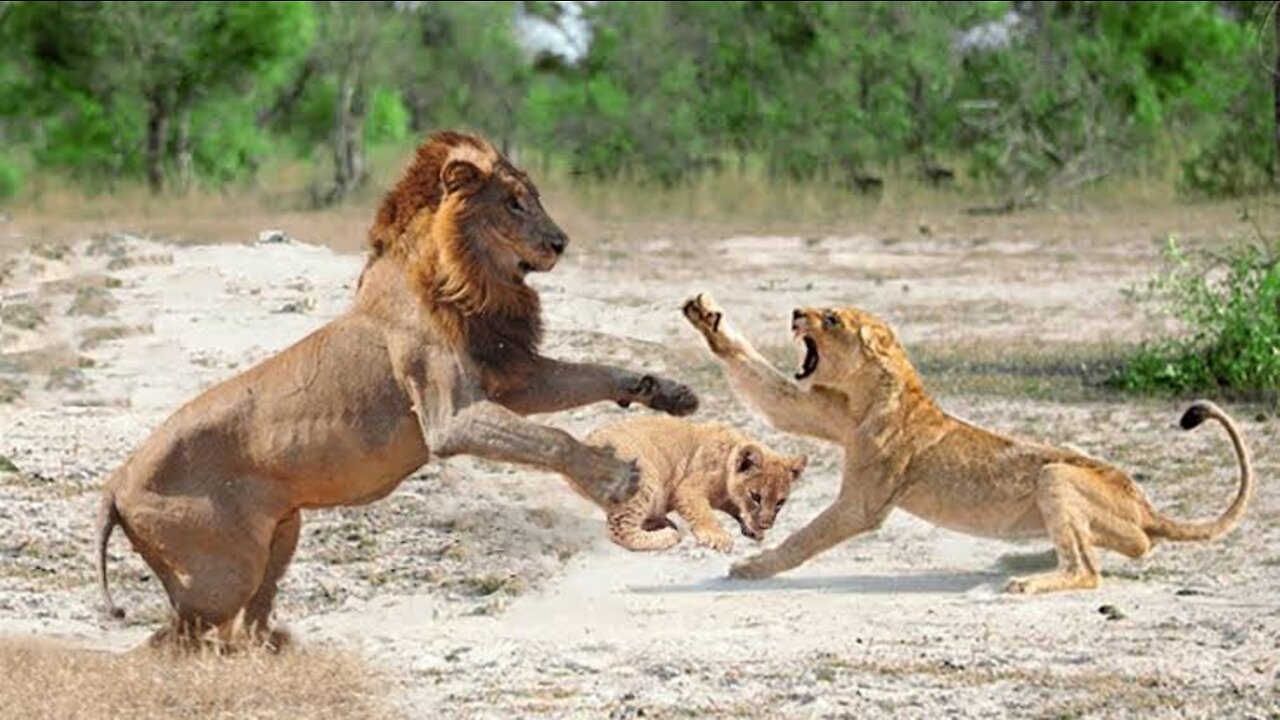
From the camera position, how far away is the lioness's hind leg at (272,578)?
6844 millimetres

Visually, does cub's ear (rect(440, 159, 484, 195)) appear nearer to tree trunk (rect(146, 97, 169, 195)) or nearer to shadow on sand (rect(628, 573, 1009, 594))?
shadow on sand (rect(628, 573, 1009, 594))

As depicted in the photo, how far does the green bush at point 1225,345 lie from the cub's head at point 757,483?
3.44 m

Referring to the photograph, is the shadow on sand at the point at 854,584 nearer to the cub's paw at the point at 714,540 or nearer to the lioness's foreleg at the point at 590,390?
the cub's paw at the point at 714,540

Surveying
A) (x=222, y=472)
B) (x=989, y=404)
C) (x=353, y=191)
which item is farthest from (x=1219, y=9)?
(x=222, y=472)

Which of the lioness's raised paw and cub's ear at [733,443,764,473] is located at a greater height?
the lioness's raised paw

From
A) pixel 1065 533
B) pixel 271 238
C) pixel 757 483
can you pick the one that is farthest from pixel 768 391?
pixel 271 238

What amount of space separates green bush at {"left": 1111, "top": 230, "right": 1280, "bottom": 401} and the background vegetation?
12.5 m

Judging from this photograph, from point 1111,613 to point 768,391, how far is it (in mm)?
1454

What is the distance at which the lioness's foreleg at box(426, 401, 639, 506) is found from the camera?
6203 millimetres

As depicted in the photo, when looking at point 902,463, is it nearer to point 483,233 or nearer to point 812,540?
point 812,540

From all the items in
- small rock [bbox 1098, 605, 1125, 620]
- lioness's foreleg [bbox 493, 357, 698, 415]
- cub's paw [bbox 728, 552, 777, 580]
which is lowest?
cub's paw [bbox 728, 552, 777, 580]

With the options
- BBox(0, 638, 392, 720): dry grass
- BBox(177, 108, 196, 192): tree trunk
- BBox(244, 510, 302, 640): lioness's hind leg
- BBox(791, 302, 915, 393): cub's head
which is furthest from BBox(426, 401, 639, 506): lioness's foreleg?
BBox(177, 108, 196, 192): tree trunk

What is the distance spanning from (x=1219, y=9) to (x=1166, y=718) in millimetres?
26707

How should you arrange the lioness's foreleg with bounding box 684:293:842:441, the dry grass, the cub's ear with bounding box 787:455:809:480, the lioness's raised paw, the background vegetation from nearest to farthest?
the dry grass
the lioness's raised paw
the lioness's foreleg with bounding box 684:293:842:441
the cub's ear with bounding box 787:455:809:480
the background vegetation
